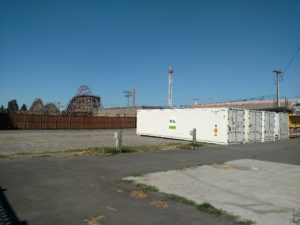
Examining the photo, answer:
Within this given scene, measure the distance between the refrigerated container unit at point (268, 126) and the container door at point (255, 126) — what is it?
62cm

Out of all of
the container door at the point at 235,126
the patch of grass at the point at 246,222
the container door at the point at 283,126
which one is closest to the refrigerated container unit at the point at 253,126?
the container door at the point at 235,126

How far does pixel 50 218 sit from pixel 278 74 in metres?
47.3

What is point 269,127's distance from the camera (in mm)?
27703

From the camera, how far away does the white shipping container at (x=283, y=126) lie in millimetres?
29372

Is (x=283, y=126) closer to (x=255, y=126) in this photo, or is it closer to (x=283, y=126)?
(x=283, y=126)

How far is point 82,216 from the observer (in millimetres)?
5570

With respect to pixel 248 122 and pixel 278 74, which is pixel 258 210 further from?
pixel 278 74

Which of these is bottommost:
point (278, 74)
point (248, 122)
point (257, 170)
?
point (257, 170)

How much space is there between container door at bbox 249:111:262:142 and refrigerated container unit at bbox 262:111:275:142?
2.04 ft

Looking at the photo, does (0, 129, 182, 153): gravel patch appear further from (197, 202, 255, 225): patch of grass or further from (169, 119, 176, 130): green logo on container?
(197, 202, 255, 225): patch of grass

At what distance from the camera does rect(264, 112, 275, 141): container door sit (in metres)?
27.2

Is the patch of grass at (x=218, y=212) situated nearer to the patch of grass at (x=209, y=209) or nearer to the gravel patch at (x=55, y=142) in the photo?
the patch of grass at (x=209, y=209)

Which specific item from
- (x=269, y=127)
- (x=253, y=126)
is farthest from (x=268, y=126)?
(x=253, y=126)

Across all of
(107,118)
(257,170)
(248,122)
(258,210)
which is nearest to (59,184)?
(258,210)
